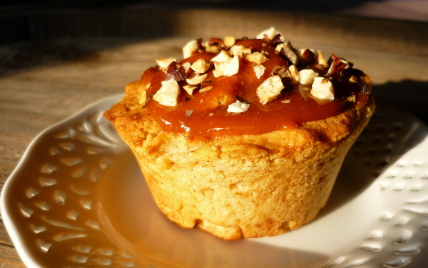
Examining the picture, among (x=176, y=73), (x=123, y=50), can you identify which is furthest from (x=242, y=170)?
(x=123, y=50)

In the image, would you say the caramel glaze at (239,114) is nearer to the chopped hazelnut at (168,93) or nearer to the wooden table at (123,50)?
the chopped hazelnut at (168,93)

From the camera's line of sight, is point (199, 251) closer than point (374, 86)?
Yes

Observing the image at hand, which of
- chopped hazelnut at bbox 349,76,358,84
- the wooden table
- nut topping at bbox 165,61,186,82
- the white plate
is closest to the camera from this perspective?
the white plate

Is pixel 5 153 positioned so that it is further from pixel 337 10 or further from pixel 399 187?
pixel 337 10

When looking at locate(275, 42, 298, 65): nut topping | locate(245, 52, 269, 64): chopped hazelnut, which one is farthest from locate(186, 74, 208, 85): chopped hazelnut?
locate(275, 42, 298, 65): nut topping

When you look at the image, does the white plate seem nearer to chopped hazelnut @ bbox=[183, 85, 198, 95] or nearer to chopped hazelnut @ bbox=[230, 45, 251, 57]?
chopped hazelnut @ bbox=[183, 85, 198, 95]

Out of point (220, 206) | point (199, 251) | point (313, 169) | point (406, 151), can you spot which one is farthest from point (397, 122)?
point (199, 251)

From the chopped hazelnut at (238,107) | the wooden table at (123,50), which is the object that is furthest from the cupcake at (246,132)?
the wooden table at (123,50)
